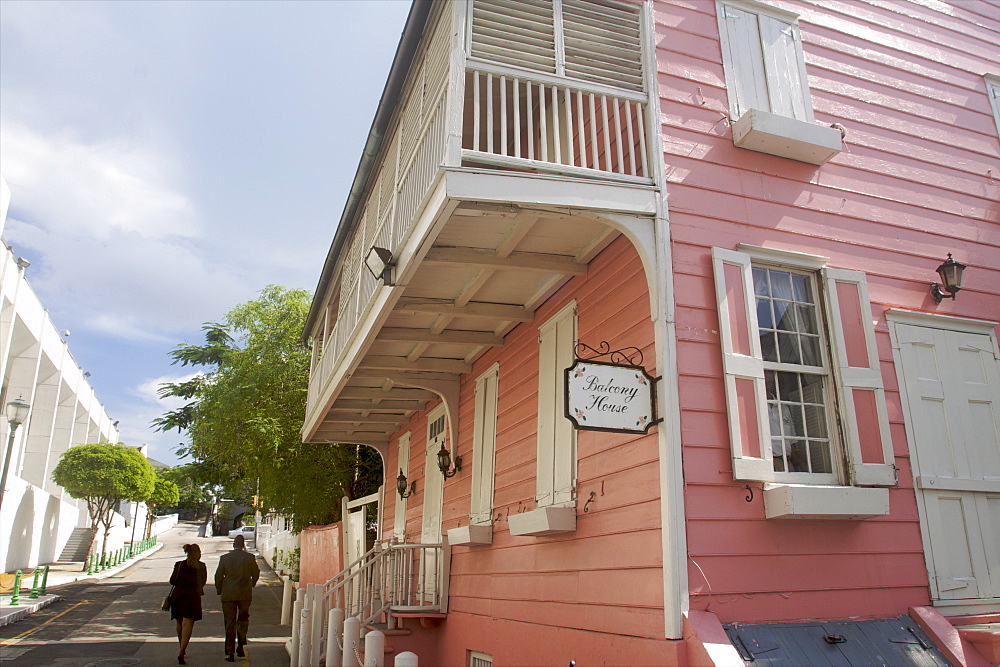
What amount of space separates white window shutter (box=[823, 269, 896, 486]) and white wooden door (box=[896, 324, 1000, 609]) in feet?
1.29

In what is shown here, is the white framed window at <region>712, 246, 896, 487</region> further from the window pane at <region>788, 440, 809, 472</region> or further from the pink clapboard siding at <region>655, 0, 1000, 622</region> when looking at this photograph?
the pink clapboard siding at <region>655, 0, 1000, 622</region>

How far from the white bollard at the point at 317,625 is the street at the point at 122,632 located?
3.87 feet

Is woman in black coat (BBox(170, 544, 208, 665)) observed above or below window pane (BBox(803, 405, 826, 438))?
below

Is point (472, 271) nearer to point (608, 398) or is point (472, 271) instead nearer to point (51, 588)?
point (608, 398)

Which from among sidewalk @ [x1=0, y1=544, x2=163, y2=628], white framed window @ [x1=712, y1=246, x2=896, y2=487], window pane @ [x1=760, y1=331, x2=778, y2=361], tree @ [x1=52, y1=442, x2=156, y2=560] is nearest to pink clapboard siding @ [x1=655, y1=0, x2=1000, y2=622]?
white framed window @ [x1=712, y1=246, x2=896, y2=487]

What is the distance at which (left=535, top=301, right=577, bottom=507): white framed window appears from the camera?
585 cm

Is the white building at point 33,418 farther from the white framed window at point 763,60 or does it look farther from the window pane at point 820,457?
the window pane at point 820,457

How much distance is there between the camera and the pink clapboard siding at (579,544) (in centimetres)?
459

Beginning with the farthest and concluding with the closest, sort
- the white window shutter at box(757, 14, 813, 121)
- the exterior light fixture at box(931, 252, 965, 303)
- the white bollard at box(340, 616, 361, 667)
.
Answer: the white bollard at box(340, 616, 361, 667) → the white window shutter at box(757, 14, 813, 121) → the exterior light fixture at box(931, 252, 965, 303)

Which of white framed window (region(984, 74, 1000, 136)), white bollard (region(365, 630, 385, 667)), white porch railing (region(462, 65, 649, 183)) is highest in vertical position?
white framed window (region(984, 74, 1000, 136))

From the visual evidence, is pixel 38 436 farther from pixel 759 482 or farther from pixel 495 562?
pixel 759 482

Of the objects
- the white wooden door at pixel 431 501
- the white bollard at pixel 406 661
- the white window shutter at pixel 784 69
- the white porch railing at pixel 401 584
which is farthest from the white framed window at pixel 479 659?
the white window shutter at pixel 784 69

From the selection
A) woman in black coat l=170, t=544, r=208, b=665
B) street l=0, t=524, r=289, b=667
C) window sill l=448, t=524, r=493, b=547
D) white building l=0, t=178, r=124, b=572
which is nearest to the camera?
window sill l=448, t=524, r=493, b=547

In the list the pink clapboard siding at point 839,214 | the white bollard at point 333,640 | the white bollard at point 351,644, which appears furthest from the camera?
the white bollard at point 333,640
